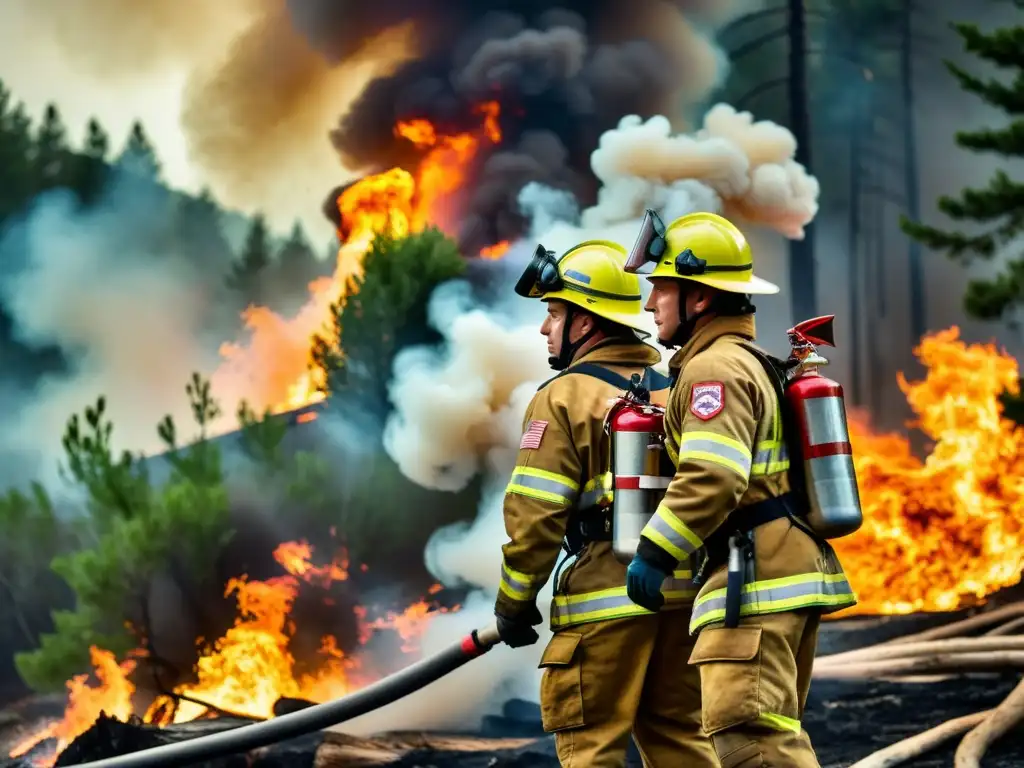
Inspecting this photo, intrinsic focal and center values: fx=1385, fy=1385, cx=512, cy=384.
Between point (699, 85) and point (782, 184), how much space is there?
0.90 metres

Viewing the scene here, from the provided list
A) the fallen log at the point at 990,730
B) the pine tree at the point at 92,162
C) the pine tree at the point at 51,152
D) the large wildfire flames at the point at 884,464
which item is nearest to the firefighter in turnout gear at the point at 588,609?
the fallen log at the point at 990,730

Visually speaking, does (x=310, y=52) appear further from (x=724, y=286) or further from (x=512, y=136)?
(x=724, y=286)

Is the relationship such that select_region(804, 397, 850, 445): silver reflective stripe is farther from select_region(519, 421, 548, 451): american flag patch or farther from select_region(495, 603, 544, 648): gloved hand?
select_region(495, 603, 544, 648): gloved hand

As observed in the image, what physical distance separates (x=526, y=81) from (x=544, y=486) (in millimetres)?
4803

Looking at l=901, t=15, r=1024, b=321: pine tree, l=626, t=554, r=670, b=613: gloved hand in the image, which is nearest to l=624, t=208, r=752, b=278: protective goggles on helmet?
l=626, t=554, r=670, b=613: gloved hand

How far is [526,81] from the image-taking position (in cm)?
883

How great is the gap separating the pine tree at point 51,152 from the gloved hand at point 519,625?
5.42 meters

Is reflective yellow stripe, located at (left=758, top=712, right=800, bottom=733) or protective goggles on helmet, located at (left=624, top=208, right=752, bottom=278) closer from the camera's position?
reflective yellow stripe, located at (left=758, top=712, right=800, bottom=733)

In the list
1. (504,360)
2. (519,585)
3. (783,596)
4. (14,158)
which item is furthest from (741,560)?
(14,158)

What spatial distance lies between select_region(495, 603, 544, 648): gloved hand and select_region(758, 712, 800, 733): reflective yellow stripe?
45.5 inches

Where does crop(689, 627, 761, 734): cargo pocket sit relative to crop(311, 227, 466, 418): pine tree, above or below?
below

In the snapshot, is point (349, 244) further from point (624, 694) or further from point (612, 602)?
point (624, 694)

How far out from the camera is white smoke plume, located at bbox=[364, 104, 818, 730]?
26.5ft

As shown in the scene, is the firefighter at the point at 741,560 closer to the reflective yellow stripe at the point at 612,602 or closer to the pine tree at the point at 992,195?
the reflective yellow stripe at the point at 612,602
